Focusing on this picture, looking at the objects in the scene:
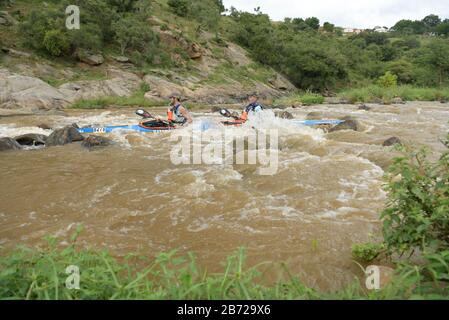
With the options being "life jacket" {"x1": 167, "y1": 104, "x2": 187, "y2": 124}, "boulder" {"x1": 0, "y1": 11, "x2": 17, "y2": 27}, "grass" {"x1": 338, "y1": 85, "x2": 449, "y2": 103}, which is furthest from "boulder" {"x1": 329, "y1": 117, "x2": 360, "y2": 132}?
"boulder" {"x1": 0, "y1": 11, "x2": 17, "y2": 27}

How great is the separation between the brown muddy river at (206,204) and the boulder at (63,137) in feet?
1.66

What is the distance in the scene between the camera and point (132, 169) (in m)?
6.34

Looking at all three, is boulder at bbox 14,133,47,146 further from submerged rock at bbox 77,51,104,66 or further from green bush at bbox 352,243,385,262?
submerged rock at bbox 77,51,104,66

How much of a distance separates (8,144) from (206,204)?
5.68 metres

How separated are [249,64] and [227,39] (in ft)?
22.3

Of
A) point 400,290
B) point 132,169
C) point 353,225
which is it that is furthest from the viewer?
point 132,169

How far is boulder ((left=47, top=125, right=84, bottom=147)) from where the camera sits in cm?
835

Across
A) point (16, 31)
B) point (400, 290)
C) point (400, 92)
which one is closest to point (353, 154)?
point (400, 290)

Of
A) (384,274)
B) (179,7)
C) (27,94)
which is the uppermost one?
(179,7)

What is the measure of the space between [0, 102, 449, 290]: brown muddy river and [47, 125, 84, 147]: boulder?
51 centimetres

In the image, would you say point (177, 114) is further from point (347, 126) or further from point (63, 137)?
point (347, 126)

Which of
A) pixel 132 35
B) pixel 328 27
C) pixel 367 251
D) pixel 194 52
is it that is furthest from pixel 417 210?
pixel 328 27

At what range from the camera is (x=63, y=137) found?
8453 mm
